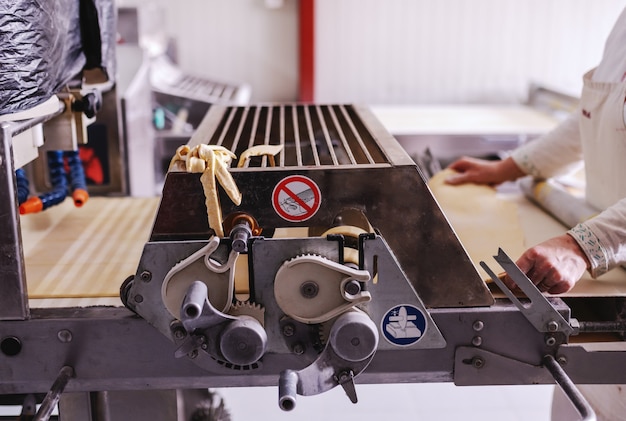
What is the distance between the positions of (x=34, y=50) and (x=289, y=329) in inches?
22.5

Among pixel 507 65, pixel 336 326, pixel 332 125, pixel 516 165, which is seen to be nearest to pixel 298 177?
pixel 336 326

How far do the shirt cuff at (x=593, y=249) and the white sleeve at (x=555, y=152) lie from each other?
597mm

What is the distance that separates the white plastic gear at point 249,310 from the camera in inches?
38.3

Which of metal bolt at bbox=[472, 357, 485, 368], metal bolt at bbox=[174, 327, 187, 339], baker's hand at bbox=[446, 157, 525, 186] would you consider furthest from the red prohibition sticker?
baker's hand at bbox=[446, 157, 525, 186]

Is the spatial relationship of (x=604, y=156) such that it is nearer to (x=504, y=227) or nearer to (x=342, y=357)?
(x=504, y=227)

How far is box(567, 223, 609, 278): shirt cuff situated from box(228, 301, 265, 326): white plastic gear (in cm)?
58

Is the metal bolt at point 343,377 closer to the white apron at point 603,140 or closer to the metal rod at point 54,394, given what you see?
the metal rod at point 54,394

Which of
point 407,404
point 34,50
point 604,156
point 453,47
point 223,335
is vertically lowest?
point 407,404

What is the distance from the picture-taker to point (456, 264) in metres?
1.04

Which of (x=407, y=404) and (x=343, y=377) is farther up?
(x=343, y=377)

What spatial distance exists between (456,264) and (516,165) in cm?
88

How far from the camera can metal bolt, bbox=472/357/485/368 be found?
1058 mm

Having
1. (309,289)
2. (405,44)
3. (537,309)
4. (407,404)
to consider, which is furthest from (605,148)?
(405,44)

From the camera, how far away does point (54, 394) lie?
3.19 feet
